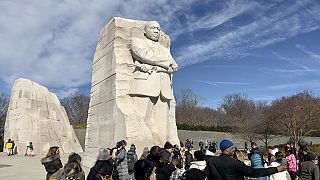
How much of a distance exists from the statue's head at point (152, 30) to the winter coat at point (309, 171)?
7.12 metres

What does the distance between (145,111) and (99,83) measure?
2.63 meters

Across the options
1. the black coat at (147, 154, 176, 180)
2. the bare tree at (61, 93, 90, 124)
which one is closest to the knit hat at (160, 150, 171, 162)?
the black coat at (147, 154, 176, 180)

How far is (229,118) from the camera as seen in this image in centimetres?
6425

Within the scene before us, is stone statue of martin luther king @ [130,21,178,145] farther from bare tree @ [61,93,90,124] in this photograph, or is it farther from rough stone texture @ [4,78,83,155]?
bare tree @ [61,93,90,124]

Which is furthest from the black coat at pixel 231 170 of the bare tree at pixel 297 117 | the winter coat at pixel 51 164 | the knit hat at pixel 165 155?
the bare tree at pixel 297 117

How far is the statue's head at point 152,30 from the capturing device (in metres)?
12.2

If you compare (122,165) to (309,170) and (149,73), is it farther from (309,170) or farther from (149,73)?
(149,73)

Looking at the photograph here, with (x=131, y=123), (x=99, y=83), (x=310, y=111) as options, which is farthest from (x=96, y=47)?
(x=310, y=111)

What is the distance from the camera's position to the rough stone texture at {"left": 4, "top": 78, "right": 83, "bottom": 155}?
73.6 feet

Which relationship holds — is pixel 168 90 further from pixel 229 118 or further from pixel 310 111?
pixel 229 118

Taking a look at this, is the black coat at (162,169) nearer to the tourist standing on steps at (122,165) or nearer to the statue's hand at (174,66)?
the tourist standing on steps at (122,165)

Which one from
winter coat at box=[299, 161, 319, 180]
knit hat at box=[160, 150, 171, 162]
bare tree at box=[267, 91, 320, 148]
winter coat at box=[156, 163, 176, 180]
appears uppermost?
bare tree at box=[267, 91, 320, 148]

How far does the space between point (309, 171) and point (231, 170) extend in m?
3.50

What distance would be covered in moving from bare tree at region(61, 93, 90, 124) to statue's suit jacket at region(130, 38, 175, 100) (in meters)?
47.4
